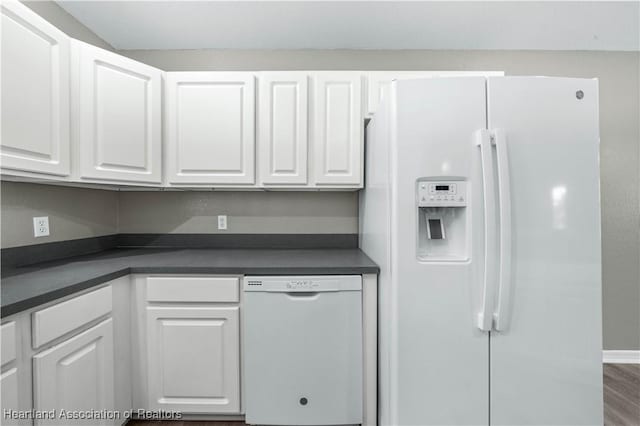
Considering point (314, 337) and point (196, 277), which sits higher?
point (196, 277)

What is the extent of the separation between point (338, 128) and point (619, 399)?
2.47 meters

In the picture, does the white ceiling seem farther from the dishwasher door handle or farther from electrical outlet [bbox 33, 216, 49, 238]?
the dishwasher door handle

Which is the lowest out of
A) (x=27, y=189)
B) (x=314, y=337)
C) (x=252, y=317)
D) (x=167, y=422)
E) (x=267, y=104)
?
(x=167, y=422)

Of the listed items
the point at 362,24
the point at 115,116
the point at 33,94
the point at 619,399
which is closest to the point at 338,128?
the point at 362,24

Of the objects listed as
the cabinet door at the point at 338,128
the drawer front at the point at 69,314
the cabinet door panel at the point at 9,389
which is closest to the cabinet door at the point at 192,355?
the drawer front at the point at 69,314

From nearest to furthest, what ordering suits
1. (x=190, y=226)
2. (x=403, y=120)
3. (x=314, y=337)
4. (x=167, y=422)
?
(x=403, y=120), (x=314, y=337), (x=167, y=422), (x=190, y=226)

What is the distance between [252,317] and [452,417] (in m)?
1.03

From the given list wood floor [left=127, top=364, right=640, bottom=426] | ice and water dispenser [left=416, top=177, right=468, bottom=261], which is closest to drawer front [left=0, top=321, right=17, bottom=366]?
wood floor [left=127, top=364, right=640, bottom=426]

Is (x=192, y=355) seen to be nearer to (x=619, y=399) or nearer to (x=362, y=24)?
(x=362, y=24)

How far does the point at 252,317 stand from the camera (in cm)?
159

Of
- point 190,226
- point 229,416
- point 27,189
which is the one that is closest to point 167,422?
point 229,416

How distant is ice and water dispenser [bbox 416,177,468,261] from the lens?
130 cm

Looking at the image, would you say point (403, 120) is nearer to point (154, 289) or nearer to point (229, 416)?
point (154, 289)

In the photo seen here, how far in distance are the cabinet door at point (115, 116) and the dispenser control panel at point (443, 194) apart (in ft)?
5.37
